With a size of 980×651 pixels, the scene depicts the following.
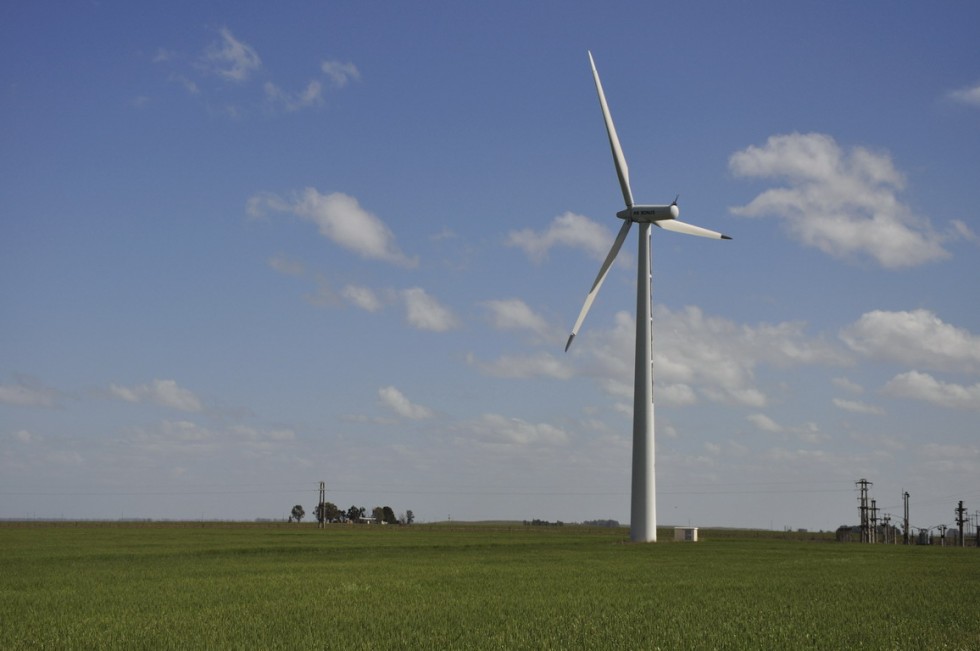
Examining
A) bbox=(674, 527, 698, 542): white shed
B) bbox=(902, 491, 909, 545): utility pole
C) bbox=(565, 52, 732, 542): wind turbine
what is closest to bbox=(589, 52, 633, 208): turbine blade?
bbox=(565, 52, 732, 542): wind turbine

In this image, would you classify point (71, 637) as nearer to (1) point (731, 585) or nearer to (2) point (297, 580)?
(2) point (297, 580)

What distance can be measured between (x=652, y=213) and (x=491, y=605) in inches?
2599

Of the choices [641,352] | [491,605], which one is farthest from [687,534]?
[491,605]

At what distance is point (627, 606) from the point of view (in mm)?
33594

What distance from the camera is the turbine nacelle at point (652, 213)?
9462 cm

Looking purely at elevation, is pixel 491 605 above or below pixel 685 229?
below

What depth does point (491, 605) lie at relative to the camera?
3412 centimetres

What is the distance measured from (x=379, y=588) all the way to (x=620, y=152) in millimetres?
62536

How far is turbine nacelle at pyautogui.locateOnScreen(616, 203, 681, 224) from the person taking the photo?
94625 millimetres

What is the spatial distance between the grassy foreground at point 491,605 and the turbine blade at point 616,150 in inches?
1715

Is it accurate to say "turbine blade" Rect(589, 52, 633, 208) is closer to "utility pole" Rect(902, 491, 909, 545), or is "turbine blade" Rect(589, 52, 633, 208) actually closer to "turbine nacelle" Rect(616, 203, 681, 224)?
"turbine nacelle" Rect(616, 203, 681, 224)

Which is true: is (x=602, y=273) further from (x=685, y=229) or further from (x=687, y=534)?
(x=687, y=534)

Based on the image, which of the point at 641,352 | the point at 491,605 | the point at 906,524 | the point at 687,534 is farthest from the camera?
the point at 906,524

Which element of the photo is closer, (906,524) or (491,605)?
(491,605)
